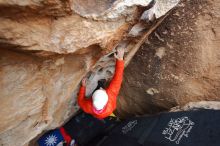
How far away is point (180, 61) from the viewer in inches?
81.6

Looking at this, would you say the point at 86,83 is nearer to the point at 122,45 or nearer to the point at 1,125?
the point at 122,45

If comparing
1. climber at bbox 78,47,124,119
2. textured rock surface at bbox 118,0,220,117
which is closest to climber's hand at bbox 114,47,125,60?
climber at bbox 78,47,124,119

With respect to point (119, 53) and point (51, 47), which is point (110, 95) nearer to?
point (119, 53)

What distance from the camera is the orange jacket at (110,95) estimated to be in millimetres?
2035

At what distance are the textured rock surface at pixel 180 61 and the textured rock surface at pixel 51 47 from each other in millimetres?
132

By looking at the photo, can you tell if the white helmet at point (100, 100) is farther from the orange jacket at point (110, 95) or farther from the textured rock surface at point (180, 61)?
the textured rock surface at point (180, 61)

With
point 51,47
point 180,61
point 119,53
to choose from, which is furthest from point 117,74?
point 51,47

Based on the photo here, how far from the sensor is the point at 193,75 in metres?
2.09

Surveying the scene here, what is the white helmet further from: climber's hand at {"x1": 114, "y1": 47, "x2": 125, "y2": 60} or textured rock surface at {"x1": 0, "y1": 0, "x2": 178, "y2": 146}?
climber's hand at {"x1": 114, "y1": 47, "x2": 125, "y2": 60}

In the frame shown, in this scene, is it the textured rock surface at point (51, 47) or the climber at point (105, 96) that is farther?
the climber at point (105, 96)

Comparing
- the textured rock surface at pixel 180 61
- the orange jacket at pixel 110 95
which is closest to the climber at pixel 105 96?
the orange jacket at pixel 110 95

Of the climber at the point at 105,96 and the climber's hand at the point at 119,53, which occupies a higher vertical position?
the climber's hand at the point at 119,53

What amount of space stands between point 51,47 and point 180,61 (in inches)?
38.1

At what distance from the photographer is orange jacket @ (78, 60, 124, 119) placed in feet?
6.68
